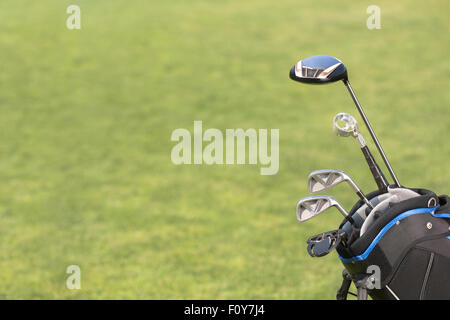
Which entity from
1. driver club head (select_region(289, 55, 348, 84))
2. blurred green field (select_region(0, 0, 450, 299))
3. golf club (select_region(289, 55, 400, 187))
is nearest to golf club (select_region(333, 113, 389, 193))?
golf club (select_region(289, 55, 400, 187))

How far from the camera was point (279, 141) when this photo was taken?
29.3ft

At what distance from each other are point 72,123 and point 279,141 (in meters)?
3.18

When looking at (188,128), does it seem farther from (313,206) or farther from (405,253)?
(405,253)

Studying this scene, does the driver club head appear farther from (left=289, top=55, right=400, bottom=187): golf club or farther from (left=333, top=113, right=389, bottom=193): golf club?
(left=333, top=113, right=389, bottom=193): golf club

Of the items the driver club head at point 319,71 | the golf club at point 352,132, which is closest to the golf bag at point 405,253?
the golf club at point 352,132

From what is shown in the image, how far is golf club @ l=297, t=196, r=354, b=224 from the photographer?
2.58 meters

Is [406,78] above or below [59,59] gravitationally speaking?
below

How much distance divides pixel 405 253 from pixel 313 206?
1.36 feet

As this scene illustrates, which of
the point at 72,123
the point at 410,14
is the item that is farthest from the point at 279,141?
the point at 410,14

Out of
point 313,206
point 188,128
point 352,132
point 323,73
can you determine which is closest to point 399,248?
point 313,206

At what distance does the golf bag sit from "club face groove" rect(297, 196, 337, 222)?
183mm

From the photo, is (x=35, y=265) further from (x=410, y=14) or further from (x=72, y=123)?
(x=410, y=14)

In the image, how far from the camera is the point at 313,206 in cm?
262
